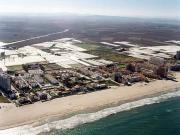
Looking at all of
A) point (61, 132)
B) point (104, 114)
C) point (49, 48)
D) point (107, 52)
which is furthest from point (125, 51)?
point (61, 132)

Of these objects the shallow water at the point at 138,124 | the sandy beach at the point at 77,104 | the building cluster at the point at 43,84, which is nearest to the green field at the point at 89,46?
the building cluster at the point at 43,84

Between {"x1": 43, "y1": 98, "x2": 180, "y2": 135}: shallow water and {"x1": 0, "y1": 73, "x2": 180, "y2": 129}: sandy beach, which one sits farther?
{"x1": 0, "y1": 73, "x2": 180, "y2": 129}: sandy beach

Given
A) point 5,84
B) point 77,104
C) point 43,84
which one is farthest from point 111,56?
point 77,104

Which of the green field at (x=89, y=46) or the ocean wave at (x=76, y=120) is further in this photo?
the green field at (x=89, y=46)

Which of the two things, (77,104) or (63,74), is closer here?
(77,104)

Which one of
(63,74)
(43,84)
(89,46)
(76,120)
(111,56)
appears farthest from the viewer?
(89,46)

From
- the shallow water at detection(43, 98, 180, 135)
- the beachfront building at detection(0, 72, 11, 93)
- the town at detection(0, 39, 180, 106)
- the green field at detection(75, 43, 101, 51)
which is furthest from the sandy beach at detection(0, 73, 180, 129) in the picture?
the green field at detection(75, 43, 101, 51)

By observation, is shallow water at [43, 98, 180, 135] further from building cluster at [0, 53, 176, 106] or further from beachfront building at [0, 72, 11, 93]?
beachfront building at [0, 72, 11, 93]

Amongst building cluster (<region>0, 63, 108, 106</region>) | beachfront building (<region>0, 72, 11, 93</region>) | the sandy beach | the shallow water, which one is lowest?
the shallow water

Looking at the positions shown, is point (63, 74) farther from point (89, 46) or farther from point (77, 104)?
point (89, 46)

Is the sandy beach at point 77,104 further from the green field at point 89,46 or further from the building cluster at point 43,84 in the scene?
the green field at point 89,46
